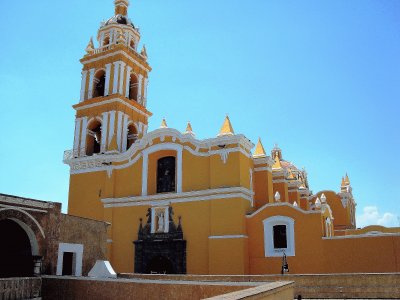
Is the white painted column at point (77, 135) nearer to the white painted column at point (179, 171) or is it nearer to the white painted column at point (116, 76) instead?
the white painted column at point (116, 76)

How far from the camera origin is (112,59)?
1102 inches

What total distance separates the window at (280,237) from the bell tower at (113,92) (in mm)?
10835

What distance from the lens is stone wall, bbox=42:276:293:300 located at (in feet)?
29.4

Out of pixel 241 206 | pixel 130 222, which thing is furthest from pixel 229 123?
pixel 130 222

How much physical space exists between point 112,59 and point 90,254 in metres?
14.8

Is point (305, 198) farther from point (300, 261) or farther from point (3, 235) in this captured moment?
point (3, 235)

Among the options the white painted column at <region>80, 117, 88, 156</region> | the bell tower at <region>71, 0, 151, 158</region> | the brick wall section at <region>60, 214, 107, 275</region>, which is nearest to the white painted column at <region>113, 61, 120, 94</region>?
the bell tower at <region>71, 0, 151, 158</region>

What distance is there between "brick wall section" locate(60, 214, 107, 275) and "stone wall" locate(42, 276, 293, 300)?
3.42 m

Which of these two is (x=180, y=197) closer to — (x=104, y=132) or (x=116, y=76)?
(x=104, y=132)

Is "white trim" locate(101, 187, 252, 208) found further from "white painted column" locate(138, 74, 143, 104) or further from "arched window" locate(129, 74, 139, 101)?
"arched window" locate(129, 74, 139, 101)

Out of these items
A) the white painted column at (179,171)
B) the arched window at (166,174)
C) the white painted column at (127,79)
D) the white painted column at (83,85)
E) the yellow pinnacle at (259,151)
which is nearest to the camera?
→ the white painted column at (179,171)

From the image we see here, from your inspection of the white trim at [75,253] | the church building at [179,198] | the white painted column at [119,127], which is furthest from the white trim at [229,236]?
the white painted column at [119,127]

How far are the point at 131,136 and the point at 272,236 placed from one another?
12.1 metres

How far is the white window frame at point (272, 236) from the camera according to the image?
20.8 meters
